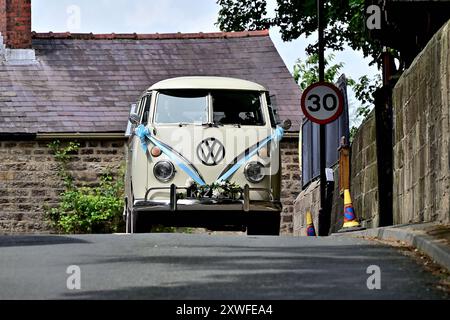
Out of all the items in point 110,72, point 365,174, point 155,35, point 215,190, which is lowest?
point 215,190

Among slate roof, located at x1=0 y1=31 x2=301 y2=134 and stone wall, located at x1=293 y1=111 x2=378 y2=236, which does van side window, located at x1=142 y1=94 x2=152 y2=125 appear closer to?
stone wall, located at x1=293 y1=111 x2=378 y2=236

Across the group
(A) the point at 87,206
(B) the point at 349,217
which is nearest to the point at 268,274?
(B) the point at 349,217

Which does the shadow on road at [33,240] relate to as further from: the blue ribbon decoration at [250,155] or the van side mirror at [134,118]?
the van side mirror at [134,118]

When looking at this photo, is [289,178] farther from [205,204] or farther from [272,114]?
[205,204]

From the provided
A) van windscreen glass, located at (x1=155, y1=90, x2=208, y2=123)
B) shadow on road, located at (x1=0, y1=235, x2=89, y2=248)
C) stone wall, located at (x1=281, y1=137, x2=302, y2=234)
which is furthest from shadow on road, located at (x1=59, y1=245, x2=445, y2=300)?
stone wall, located at (x1=281, y1=137, x2=302, y2=234)

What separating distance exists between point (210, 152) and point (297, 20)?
2341 centimetres

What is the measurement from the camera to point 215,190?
1859 cm

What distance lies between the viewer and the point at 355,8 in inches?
1292

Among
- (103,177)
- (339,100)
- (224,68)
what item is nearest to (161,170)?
(339,100)

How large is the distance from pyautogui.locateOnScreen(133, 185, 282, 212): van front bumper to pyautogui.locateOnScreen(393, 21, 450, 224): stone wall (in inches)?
78.8

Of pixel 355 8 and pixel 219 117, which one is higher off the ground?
pixel 355 8

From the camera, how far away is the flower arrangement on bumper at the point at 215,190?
18.6 meters

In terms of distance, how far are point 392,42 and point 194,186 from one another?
442 cm
